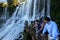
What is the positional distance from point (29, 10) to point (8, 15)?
530 mm

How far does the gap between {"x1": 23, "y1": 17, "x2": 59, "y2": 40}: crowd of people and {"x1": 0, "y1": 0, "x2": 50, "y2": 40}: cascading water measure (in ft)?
0.39

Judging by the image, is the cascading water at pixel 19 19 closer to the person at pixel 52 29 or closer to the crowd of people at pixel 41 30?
the crowd of people at pixel 41 30

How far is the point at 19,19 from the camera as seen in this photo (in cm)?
627

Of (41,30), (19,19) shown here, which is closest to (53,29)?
(41,30)

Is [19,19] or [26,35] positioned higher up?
[19,19]

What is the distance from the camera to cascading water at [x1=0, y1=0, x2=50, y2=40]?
6.12 meters

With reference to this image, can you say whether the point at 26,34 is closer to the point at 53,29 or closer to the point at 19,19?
the point at 19,19

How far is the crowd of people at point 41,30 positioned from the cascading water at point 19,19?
118 mm

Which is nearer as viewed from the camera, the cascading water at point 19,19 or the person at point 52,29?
the person at point 52,29

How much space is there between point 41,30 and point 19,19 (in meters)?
0.60

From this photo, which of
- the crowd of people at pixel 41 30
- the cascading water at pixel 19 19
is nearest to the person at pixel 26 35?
the crowd of people at pixel 41 30

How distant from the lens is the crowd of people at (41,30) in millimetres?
5605

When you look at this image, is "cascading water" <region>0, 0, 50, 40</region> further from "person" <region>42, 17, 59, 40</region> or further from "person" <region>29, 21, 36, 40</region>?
"person" <region>42, 17, 59, 40</region>

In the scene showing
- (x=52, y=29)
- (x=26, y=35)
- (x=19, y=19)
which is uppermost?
(x=19, y=19)
